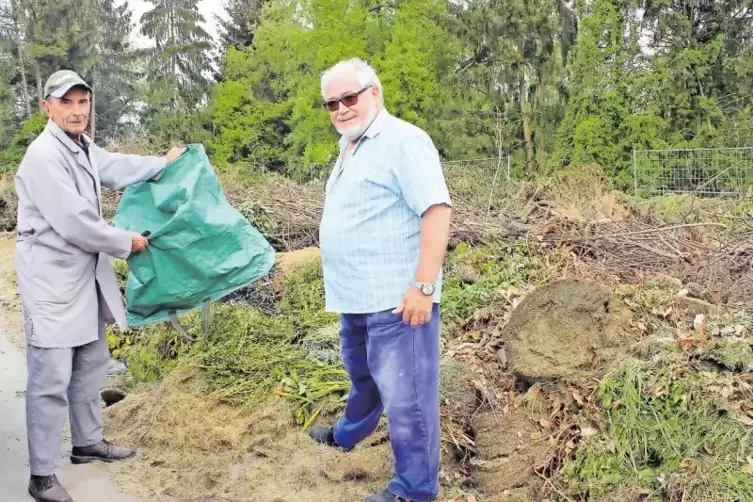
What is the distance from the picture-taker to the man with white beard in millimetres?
2764

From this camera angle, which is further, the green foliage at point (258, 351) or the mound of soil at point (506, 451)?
the green foliage at point (258, 351)

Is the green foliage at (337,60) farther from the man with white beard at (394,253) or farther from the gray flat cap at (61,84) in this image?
the man with white beard at (394,253)

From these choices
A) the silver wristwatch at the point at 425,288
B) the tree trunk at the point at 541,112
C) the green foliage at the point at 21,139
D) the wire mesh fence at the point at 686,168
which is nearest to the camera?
the silver wristwatch at the point at 425,288

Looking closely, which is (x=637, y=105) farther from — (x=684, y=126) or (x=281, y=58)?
(x=281, y=58)

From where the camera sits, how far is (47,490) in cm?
332

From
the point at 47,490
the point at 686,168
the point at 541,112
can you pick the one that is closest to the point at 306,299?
the point at 47,490

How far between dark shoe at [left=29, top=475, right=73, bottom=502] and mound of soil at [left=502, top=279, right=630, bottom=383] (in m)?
2.40

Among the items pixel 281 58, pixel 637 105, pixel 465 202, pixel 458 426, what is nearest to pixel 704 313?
pixel 458 426

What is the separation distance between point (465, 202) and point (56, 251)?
6291mm

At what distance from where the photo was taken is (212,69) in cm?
3769

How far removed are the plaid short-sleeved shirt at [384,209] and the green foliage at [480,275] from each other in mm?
2436

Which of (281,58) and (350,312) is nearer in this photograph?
(350,312)

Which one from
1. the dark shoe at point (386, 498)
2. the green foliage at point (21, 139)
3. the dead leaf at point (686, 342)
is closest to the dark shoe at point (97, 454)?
the dark shoe at point (386, 498)

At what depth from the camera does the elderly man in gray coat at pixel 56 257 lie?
130 inches
